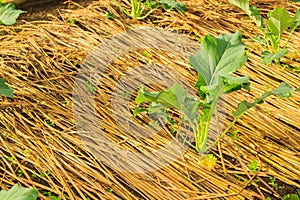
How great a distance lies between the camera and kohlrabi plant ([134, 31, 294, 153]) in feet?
5.69

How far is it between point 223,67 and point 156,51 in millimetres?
757

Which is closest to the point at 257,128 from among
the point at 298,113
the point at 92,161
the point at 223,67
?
the point at 298,113

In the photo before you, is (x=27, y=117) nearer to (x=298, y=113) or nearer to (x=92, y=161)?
(x=92, y=161)

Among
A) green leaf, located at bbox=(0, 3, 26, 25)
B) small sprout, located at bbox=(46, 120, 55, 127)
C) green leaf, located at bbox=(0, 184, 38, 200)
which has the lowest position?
small sprout, located at bbox=(46, 120, 55, 127)

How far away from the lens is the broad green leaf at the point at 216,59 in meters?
1.83

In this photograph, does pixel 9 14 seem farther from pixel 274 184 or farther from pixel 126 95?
pixel 274 184

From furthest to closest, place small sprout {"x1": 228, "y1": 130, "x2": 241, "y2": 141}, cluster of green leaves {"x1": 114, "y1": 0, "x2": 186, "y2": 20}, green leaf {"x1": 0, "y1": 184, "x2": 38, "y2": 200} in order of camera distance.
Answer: cluster of green leaves {"x1": 114, "y1": 0, "x2": 186, "y2": 20}
small sprout {"x1": 228, "y1": 130, "x2": 241, "y2": 141}
green leaf {"x1": 0, "y1": 184, "x2": 38, "y2": 200}

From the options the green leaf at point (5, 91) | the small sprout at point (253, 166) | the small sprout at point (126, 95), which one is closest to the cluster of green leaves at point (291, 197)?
the small sprout at point (253, 166)

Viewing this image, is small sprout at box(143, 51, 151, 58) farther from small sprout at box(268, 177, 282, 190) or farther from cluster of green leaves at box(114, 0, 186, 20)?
small sprout at box(268, 177, 282, 190)

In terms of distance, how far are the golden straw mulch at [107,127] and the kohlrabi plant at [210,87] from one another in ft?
0.46

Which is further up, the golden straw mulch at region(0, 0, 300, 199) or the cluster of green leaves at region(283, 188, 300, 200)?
the golden straw mulch at region(0, 0, 300, 199)

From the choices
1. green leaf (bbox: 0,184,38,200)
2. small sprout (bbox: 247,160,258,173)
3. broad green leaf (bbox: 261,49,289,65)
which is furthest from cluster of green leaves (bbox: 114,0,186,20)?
green leaf (bbox: 0,184,38,200)

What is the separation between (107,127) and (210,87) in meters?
0.53

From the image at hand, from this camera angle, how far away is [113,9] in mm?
3031
